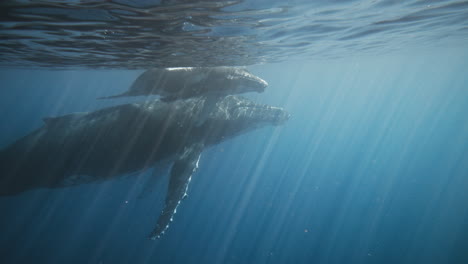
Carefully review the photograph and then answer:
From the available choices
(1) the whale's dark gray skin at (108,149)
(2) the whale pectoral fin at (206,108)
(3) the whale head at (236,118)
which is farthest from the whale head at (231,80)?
(3) the whale head at (236,118)

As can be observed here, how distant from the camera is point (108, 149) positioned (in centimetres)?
884

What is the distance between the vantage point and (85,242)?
21641mm

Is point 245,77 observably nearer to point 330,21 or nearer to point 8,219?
point 330,21

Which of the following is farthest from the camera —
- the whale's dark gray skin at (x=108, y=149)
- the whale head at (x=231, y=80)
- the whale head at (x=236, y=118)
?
the whale head at (x=236, y=118)

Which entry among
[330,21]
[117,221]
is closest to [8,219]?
[117,221]

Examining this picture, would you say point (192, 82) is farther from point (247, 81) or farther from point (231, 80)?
point (247, 81)

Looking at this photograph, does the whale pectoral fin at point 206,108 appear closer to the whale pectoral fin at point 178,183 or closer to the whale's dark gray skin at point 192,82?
the whale's dark gray skin at point 192,82

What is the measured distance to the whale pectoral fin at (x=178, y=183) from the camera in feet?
25.2

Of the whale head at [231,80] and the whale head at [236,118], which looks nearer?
the whale head at [231,80]

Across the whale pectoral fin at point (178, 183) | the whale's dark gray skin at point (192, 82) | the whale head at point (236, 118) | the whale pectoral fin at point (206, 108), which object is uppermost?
the whale's dark gray skin at point (192, 82)

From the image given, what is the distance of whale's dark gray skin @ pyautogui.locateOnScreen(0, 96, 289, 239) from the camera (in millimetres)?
8375

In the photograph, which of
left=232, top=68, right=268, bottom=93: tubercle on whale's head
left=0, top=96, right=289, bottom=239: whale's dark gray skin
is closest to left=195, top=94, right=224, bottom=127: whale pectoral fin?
left=0, top=96, right=289, bottom=239: whale's dark gray skin

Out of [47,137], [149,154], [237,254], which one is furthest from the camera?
[237,254]

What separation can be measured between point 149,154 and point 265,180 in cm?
4446
